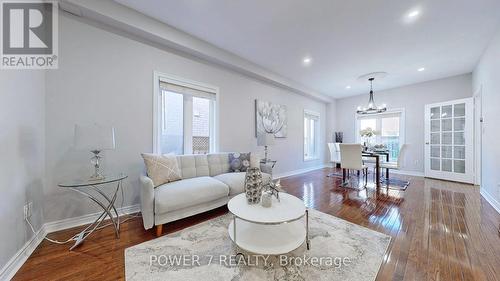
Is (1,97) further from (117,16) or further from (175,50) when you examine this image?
(175,50)

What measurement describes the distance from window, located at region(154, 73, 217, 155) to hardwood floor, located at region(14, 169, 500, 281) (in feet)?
4.04

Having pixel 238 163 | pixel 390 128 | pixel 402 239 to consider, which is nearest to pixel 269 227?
pixel 402 239

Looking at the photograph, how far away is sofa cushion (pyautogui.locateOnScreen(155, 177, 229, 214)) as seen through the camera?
1947mm

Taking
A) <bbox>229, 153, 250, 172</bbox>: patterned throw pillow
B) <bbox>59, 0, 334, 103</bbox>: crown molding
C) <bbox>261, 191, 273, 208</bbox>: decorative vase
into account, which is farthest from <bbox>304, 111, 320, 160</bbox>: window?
<bbox>261, 191, 273, 208</bbox>: decorative vase

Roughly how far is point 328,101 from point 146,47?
234 inches

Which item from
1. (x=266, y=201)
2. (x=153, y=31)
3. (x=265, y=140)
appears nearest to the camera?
(x=266, y=201)

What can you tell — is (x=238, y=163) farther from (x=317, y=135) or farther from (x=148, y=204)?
(x=317, y=135)

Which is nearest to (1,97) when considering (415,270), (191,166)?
(191,166)

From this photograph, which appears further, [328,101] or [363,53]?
[328,101]

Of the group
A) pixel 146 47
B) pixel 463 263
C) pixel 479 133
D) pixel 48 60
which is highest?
pixel 146 47

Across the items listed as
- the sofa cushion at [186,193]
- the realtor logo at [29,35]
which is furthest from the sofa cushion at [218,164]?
the realtor logo at [29,35]

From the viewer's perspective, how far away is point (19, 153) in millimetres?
1571

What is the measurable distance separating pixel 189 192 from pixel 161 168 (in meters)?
0.54

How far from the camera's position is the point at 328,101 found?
659cm
